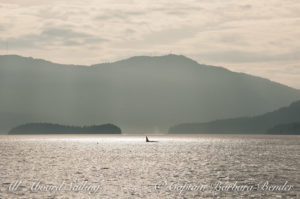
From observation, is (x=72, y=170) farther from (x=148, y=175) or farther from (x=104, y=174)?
(x=148, y=175)

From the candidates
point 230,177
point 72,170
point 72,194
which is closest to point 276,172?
point 230,177

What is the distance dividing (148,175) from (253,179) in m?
21.7

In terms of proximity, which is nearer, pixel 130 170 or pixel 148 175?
pixel 148 175

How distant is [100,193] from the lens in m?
76.6

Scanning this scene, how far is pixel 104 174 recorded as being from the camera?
10669 centimetres

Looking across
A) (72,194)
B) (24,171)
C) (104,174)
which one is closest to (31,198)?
(72,194)

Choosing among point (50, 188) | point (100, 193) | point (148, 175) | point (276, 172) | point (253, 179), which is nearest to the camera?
point (100, 193)

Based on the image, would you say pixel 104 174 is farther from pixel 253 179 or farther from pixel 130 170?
pixel 253 179

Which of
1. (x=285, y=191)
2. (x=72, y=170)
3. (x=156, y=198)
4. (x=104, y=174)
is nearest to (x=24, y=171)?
(x=72, y=170)

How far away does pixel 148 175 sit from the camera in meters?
104

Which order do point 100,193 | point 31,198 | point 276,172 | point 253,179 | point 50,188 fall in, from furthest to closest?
1. point 276,172
2. point 253,179
3. point 50,188
4. point 100,193
5. point 31,198

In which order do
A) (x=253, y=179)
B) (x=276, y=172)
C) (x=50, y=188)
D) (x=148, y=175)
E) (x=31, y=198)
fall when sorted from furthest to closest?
(x=276, y=172)
(x=148, y=175)
(x=253, y=179)
(x=50, y=188)
(x=31, y=198)

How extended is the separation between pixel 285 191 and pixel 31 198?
→ 128 ft

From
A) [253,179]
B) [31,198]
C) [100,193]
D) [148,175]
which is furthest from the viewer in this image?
[148,175]
